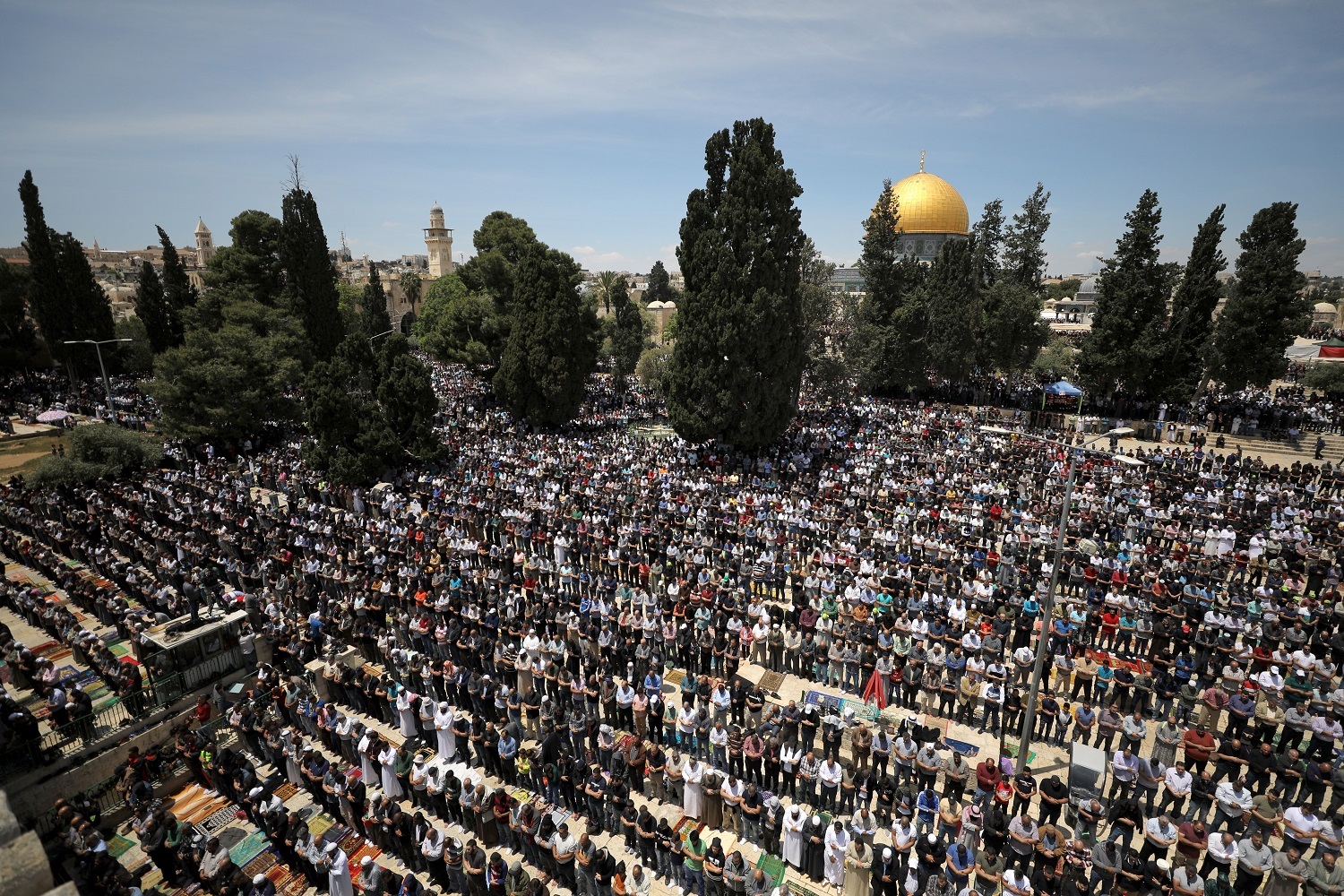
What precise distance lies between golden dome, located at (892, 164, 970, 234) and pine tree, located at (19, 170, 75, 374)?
66.0m

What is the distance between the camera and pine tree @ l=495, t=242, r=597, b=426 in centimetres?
3133

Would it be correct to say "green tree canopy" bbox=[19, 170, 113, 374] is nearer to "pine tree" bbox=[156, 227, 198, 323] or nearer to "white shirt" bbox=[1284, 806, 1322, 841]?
"pine tree" bbox=[156, 227, 198, 323]

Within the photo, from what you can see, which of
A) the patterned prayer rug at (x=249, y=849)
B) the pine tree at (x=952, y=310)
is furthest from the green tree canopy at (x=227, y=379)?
the pine tree at (x=952, y=310)

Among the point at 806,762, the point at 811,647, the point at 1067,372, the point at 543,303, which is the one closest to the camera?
the point at 806,762

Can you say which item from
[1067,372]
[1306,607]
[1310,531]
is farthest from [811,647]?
[1067,372]

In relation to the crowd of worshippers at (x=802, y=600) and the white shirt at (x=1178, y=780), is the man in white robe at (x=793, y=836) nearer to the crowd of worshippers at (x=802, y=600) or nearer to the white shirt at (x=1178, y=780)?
the crowd of worshippers at (x=802, y=600)

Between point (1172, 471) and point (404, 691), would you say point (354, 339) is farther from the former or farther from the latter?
point (1172, 471)

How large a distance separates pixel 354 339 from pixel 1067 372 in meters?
47.2

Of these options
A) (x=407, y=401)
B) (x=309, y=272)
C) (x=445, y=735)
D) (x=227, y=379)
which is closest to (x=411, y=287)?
(x=309, y=272)

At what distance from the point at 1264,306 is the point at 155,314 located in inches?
2545

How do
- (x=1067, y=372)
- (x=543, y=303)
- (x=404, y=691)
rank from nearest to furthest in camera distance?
1. (x=404, y=691)
2. (x=543, y=303)
3. (x=1067, y=372)

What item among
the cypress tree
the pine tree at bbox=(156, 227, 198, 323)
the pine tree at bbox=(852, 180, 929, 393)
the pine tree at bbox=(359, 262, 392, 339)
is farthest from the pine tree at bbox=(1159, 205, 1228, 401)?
the cypress tree

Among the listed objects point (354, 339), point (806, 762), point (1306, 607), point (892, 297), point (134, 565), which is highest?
point (892, 297)

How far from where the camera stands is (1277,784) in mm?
9805
